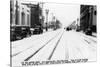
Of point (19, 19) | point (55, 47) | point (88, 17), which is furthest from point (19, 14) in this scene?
point (88, 17)

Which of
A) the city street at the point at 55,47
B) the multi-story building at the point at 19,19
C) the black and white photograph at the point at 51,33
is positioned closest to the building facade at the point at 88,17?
the black and white photograph at the point at 51,33

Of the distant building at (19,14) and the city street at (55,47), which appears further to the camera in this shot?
the city street at (55,47)

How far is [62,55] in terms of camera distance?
3.73 meters

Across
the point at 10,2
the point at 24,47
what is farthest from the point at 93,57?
the point at 10,2

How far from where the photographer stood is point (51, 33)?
384cm

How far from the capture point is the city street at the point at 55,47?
3.43 metres

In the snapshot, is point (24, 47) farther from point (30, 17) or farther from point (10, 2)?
point (10, 2)

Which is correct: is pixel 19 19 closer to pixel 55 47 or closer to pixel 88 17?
pixel 55 47

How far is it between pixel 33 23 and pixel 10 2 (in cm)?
59

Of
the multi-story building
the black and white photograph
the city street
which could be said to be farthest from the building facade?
A: the multi-story building

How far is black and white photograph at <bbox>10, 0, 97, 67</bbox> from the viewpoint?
3.40 meters

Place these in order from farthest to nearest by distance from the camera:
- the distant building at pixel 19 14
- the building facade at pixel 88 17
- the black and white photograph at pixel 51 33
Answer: the building facade at pixel 88 17 < the black and white photograph at pixel 51 33 < the distant building at pixel 19 14

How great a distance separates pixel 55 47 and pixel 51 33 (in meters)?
0.29

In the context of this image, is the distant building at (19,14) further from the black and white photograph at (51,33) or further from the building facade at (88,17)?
the building facade at (88,17)
